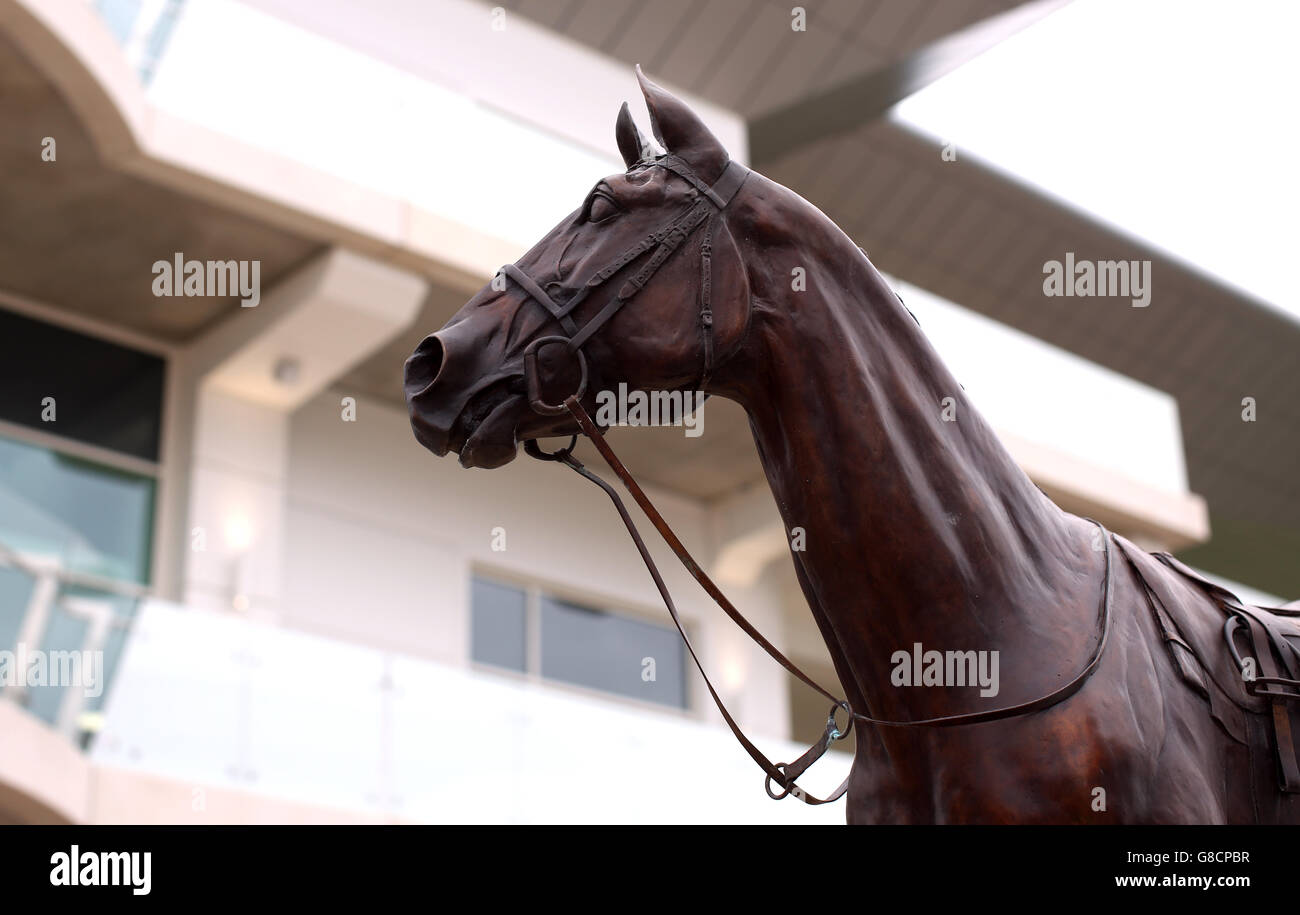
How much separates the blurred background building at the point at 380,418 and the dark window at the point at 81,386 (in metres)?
0.03

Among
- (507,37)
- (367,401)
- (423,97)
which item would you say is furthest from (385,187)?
(367,401)

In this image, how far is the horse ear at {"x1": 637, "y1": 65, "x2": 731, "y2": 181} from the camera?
4160 millimetres

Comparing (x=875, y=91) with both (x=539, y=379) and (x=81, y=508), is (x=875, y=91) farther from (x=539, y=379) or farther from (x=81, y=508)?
(x=539, y=379)

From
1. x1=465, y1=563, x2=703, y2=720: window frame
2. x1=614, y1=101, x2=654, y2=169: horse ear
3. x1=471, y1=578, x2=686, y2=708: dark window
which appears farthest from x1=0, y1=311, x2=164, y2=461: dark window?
x1=614, y1=101, x2=654, y2=169: horse ear

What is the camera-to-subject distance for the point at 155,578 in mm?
15805

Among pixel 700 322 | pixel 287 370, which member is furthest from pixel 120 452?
pixel 700 322

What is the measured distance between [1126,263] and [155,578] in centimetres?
1464

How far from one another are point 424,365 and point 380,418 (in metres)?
14.5

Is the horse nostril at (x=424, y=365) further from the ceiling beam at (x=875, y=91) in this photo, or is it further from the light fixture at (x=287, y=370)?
the ceiling beam at (x=875, y=91)

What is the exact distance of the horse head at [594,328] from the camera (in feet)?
13.1

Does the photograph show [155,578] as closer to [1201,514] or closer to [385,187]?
[385,187]

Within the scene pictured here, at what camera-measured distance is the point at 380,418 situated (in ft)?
60.2

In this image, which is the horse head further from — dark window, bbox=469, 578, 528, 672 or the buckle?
dark window, bbox=469, 578, 528, 672

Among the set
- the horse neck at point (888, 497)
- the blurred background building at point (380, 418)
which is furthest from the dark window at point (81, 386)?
the horse neck at point (888, 497)
